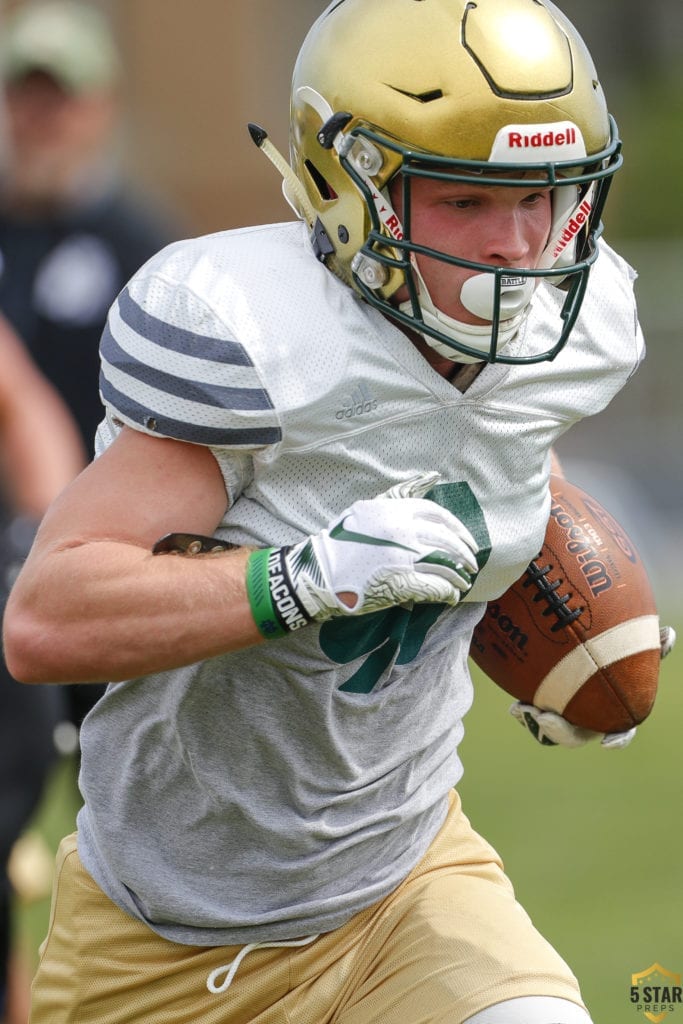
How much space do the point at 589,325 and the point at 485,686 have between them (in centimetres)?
603

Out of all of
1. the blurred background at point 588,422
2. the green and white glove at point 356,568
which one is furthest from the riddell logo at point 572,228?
the blurred background at point 588,422

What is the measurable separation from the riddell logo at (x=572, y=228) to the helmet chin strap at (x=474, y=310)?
131 millimetres

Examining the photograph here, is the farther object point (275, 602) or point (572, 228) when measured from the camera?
point (572, 228)

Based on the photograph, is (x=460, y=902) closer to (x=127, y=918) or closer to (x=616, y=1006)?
(x=127, y=918)

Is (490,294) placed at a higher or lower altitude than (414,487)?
higher

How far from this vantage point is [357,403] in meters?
2.55

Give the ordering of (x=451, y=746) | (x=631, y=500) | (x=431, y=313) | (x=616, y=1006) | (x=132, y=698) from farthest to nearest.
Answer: (x=631, y=500), (x=616, y=1006), (x=451, y=746), (x=132, y=698), (x=431, y=313)

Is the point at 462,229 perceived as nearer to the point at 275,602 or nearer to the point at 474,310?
the point at 474,310

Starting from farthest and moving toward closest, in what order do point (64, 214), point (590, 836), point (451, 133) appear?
point (590, 836)
point (64, 214)
point (451, 133)

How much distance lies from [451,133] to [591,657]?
1.05 m

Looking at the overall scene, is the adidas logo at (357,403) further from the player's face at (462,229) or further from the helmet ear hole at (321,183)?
the helmet ear hole at (321,183)

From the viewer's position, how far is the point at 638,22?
2031 cm

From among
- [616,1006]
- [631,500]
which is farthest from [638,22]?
[616,1006]

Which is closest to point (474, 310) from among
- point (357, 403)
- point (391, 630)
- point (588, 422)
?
point (357, 403)
